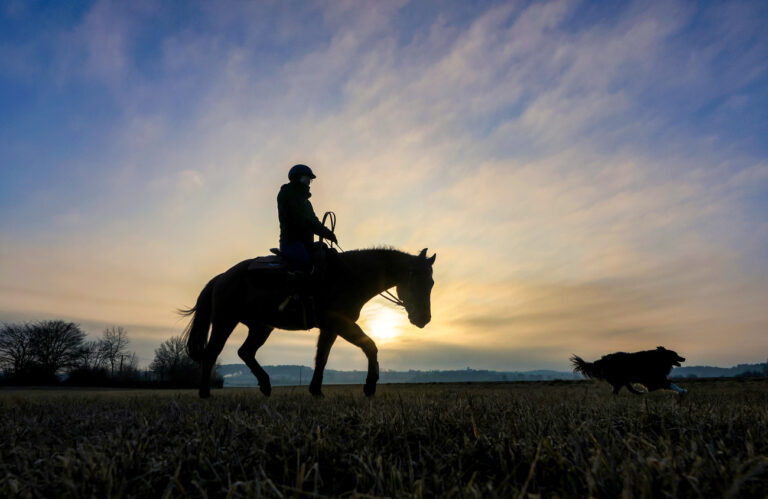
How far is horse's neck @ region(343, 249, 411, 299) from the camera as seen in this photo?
8445 mm

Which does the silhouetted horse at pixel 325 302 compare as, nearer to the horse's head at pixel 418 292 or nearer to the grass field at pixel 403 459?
the horse's head at pixel 418 292

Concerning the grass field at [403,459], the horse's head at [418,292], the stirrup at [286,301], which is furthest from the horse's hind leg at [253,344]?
the grass field at [403,459]

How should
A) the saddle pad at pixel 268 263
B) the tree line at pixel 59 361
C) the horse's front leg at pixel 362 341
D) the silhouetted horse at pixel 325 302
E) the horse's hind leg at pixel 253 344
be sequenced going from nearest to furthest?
the horse's front leg at pixel 362 341 → the silhouetted horse at pixel 325 302 → the saddle pad at pixel 268 263 → the horse's hind leg at pixel 253 344 → the tree line at pixel 59 361

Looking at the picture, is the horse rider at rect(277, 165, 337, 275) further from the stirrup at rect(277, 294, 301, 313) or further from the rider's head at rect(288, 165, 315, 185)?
the stirrup at rect(277, 294, 301, 313)

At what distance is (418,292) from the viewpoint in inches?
341

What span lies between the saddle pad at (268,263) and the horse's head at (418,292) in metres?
2.50

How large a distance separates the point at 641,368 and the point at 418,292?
7.86 metres

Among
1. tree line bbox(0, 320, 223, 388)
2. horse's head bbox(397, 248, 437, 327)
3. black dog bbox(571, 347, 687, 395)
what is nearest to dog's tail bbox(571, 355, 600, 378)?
black dog bbox(571, 347, 687, 395)

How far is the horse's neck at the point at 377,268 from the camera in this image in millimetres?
8445

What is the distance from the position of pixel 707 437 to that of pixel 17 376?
9187cm

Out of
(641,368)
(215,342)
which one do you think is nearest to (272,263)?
(215,342)

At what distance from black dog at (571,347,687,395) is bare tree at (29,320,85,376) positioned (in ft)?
291

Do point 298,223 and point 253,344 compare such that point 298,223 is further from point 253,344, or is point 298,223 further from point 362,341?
point 253,344

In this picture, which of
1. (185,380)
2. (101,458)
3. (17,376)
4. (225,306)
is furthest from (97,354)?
(101,458)
